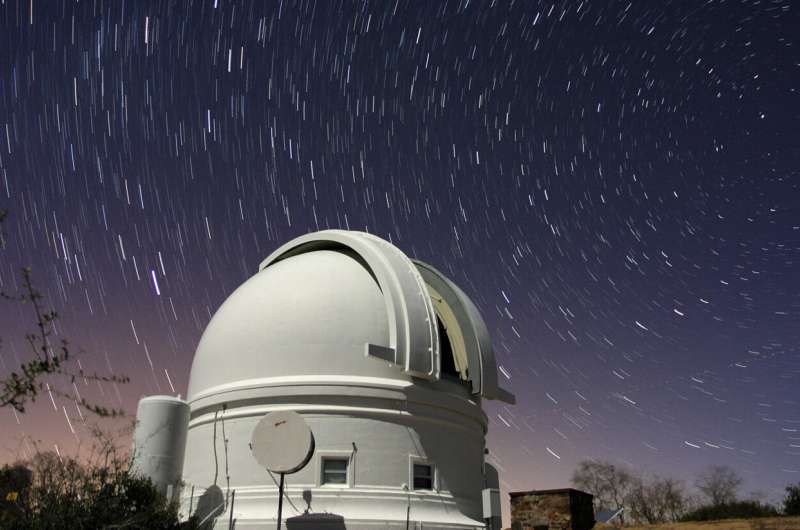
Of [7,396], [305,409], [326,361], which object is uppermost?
[326,361]

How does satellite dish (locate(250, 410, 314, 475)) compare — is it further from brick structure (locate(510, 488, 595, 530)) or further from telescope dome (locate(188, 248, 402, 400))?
brick structure (locate(510, 488, 595, 530))

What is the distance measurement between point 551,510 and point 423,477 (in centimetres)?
282

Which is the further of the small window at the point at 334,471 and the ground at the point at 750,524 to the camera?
the small window at the point at 334,471

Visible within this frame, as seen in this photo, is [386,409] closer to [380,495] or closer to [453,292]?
[380,495]

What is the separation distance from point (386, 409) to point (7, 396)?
30.7 ft

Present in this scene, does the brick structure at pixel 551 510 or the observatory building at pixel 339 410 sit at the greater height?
the observatory building at pixel 339 410

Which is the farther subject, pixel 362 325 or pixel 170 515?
pixel 362 325

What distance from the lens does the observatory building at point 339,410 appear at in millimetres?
11969

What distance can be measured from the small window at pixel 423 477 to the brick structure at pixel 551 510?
6.79 feet

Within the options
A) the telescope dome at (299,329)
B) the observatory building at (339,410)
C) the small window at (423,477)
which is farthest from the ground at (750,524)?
the telescope dome at (299,329)

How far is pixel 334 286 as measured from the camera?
13961 mm

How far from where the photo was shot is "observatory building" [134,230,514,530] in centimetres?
1197

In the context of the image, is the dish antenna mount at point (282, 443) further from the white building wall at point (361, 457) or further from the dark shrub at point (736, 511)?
the dark shrub at point (736, 511)

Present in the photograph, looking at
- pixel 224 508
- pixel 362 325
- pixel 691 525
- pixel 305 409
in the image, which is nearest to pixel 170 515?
pixel 224 508
